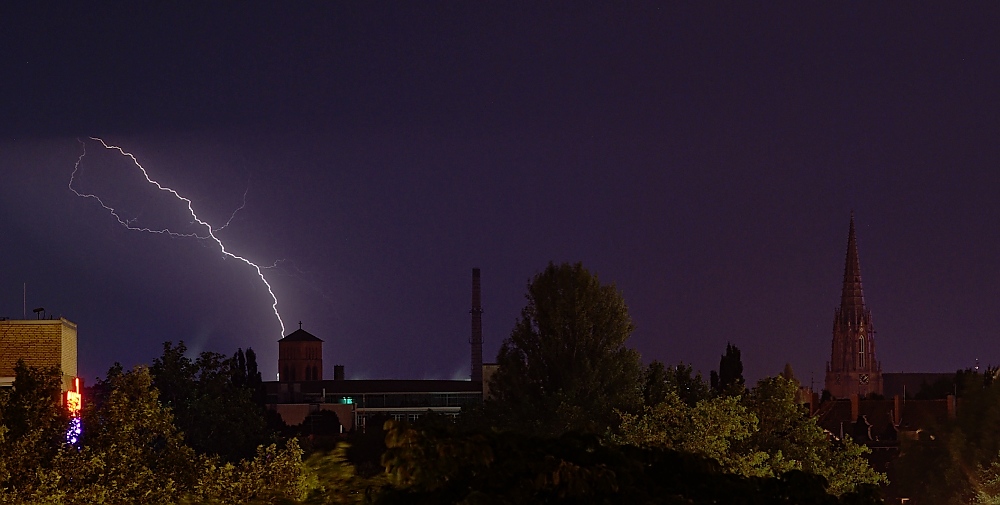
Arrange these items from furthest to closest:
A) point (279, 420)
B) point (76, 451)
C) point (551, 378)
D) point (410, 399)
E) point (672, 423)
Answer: point (410, 399), point (279, 420), point (551, 378), point (672, 423), point (76, 451)

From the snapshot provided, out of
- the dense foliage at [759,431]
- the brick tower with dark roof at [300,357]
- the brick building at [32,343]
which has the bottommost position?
the dense foliage at [759,431]

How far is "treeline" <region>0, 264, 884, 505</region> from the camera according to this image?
11211mm

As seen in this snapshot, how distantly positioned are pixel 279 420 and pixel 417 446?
107 m

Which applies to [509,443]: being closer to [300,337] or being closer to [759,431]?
[759,431]

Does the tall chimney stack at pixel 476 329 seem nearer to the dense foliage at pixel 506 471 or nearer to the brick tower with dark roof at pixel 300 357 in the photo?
the brick tower with dark roof at pixel 300 357

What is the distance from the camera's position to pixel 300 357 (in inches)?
7736

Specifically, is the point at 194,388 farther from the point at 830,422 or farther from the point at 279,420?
the point at 830,422

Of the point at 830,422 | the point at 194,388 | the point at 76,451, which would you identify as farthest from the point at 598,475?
the point at 830,422

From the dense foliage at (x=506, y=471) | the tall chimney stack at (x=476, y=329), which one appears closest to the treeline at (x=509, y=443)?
the dense foliage at (x=506, y=471)

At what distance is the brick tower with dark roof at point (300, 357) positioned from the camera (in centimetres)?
19588

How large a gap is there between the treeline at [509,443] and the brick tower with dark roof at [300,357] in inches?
4373

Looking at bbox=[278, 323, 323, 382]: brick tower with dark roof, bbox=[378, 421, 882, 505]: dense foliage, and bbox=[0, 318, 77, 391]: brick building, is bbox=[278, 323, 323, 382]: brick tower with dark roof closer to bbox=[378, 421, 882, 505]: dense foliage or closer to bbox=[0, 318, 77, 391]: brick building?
bbox=[0, 318, 77, 391]: brick building

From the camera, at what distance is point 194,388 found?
261 feet

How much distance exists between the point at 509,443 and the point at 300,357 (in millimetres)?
187429
